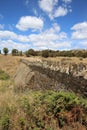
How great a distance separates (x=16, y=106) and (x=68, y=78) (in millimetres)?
1633

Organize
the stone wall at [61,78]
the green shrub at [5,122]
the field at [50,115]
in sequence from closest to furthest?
the field at [50,115] < the green shrub at [5,122] < the stone wall at [61,78]

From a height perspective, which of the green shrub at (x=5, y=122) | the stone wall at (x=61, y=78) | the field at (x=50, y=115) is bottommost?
the green shrub at (x=5, y=122)

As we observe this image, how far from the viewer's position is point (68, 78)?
648 centimetres

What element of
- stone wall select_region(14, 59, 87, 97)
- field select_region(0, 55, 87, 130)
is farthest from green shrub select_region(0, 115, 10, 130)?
stone wall select_region(14, 59, 87, 97)

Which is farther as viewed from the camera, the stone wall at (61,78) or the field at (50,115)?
the stone wall at (61,78)

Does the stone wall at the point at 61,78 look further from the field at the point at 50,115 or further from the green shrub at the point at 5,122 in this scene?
the green shrub at the point at 5,122

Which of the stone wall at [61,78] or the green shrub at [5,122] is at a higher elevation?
the stone wall at [61,78]

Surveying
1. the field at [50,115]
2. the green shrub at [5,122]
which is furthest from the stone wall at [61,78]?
the green shrub at [5,122]

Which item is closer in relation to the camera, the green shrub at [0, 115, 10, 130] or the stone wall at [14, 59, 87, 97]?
the green shrub at [0, 115, 10, 130]

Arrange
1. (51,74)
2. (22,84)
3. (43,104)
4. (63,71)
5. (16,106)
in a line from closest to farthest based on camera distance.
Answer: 1. (43,104)
2. (16,106)
3. (63,71)
4. (51,74)
5. (22,84)

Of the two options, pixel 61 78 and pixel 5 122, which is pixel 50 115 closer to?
pixel 5 122

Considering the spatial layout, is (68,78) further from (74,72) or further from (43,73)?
(43,73)

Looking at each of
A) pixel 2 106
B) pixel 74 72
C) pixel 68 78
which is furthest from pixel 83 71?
pixel 2 106

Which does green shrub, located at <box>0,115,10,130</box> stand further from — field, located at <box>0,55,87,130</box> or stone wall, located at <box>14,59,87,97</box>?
stone wall, located at <box>14,59,87,97</box>
